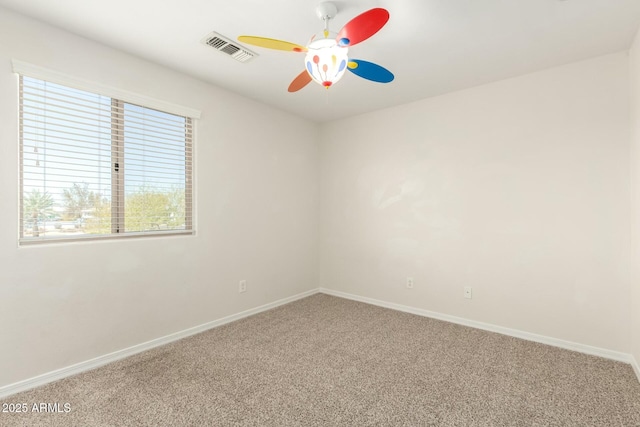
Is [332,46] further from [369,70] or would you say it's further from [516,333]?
[516,333]

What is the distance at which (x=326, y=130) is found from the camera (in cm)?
424

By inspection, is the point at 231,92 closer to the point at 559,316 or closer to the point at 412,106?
the point at 412,106

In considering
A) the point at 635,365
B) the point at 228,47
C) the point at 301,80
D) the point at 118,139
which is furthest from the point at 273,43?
the point at 635,365

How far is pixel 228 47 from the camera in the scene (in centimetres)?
230

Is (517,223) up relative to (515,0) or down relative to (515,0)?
down

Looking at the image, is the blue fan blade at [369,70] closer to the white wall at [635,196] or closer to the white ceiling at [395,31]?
the white ceiling at [395,31]

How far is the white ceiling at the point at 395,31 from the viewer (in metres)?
1.86

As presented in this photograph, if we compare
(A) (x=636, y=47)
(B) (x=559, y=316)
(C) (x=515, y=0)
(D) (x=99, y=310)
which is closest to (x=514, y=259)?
(B) (x=559, y=316)

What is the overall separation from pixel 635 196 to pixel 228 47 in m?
3.20

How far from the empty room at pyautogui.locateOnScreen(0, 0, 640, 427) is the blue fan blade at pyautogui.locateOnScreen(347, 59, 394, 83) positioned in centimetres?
2

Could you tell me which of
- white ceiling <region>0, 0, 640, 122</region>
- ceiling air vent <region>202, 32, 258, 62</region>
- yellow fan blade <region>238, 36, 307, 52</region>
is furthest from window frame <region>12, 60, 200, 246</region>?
yellow fan blade <region>238, 36, 307, 52</region>

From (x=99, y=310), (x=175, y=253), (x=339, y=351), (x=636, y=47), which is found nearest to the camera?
(x=636, y=47)

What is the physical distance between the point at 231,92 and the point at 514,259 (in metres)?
3.23

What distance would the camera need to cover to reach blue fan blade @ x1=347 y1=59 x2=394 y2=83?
1.75 meters
